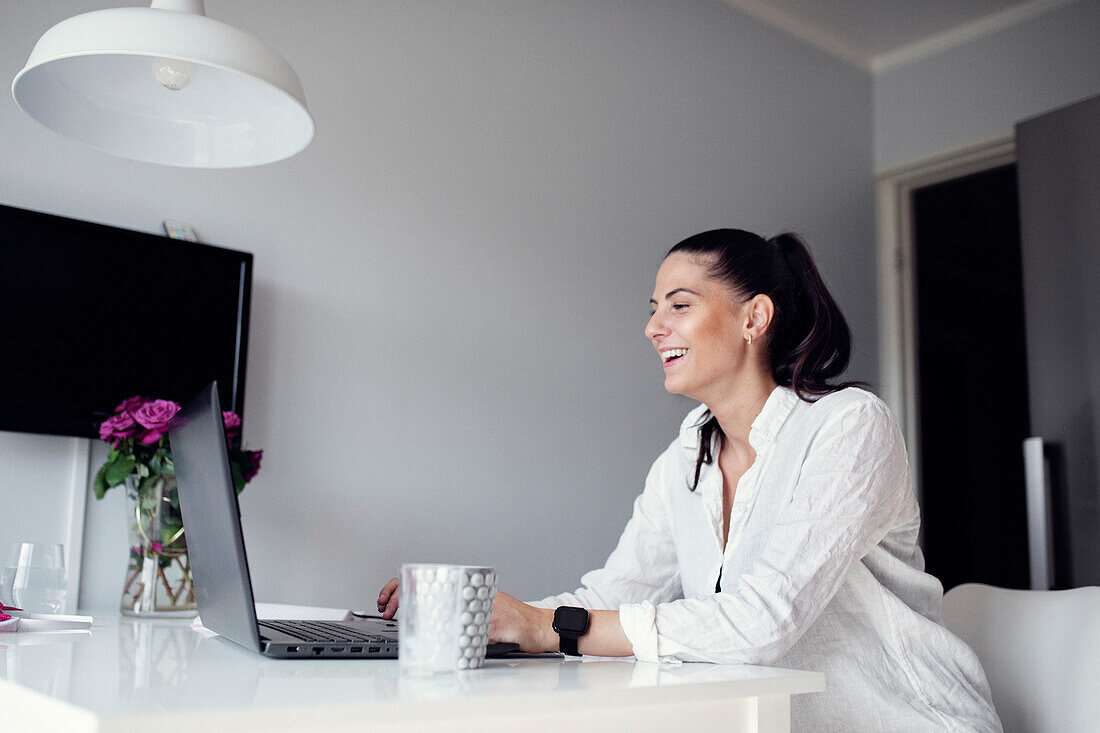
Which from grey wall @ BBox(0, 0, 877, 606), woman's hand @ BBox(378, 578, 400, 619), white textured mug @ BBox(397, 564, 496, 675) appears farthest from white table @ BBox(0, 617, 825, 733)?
grey wall @ BBox(0, 0, 877, 606)

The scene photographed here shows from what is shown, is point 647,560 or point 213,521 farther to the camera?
point 647,560

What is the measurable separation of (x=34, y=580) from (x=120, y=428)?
30 centimetres

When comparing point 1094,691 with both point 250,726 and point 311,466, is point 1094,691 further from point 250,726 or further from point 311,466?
point 311,466

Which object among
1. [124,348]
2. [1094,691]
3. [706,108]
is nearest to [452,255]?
[124,348]

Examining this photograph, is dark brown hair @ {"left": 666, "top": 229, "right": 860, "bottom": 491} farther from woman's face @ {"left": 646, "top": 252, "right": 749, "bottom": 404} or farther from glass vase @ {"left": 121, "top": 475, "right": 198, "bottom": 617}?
glass vase @ {"left": 121, "top": 475, "right": 198, "bottom": 617}

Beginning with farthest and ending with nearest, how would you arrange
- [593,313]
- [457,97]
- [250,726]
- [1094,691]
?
[593,313] < [457,97] < [1094,691] < [250,726]

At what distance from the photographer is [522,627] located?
1021 mm

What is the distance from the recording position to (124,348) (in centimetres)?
188

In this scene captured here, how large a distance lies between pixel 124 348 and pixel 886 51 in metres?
2.89

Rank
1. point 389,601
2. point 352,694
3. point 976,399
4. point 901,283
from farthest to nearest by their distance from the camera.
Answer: point 976,399 → point 901,283 → point 389,601 → point 352,694

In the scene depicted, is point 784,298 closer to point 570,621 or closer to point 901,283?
point 570,621

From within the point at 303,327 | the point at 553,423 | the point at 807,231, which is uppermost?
the point at 807,231

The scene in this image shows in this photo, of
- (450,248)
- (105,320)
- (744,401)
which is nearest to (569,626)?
(744,401)

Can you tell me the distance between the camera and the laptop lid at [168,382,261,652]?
87 centimetres
